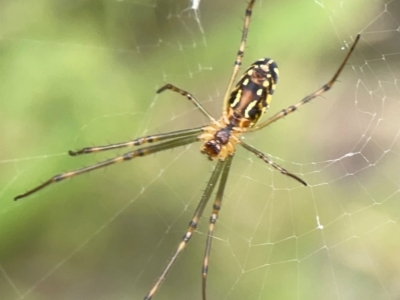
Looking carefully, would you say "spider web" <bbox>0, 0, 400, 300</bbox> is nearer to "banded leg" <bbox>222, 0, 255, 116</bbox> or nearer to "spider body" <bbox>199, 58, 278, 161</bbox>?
"spider body" <bbox>199, 58, 278, 161</bbox>

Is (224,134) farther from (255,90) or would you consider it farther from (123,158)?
(123,158)

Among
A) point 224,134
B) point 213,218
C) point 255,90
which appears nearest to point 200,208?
point 213,218

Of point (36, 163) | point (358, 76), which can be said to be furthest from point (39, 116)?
point (358, 76)

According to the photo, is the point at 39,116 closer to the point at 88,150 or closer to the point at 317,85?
the point at 88,150

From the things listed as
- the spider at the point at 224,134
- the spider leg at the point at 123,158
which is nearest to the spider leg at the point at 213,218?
the spider at the point at 224,134

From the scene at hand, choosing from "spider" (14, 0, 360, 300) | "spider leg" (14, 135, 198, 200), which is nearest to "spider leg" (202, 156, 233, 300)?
"spider" (14, 0, 360, 300)

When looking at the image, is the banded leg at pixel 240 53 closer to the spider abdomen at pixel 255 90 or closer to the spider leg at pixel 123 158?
the spider abdomen at pixel 255 90
